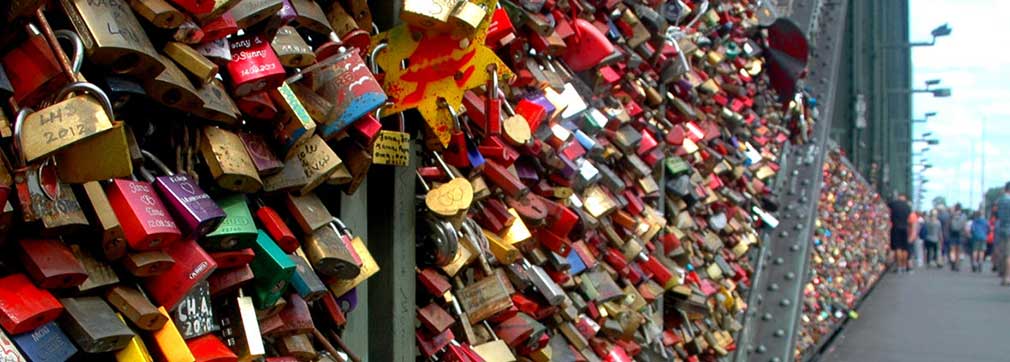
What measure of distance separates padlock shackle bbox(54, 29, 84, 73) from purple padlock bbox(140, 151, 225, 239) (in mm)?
166

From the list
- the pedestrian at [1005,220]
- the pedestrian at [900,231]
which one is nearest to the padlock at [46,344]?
the pedestrian at [1005,220]

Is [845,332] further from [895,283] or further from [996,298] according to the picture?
[895,283]

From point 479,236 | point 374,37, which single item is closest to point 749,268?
point 479,236

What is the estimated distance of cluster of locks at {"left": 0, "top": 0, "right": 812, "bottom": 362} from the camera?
109 cm

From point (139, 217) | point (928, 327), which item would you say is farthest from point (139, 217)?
point (928, 327)

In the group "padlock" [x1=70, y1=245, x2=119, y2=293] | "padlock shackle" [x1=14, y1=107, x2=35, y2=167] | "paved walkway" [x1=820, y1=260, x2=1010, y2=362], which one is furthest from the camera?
"paved walkway" [x1=820, y1=260, x2=1010, y2=362]

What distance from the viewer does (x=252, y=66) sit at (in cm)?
134

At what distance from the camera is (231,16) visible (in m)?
1.31

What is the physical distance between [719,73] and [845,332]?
12.2ft

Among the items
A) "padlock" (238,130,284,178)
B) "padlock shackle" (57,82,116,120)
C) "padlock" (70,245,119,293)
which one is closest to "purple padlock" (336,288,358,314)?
"padlock" (238,130,284,178)

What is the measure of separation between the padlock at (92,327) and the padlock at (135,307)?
3 centimetres

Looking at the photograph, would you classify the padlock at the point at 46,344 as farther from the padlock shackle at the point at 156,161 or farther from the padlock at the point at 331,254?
the padlock at the point at 331,254

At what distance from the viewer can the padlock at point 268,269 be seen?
1.38 metres

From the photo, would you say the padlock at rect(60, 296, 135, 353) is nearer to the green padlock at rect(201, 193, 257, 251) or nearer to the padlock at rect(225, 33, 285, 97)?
the green padlock at rect(201, 193, 257, 251)
